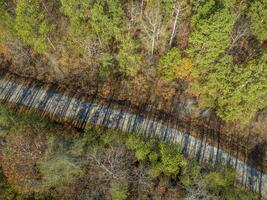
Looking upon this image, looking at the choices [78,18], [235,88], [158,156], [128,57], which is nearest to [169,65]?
[128,57]

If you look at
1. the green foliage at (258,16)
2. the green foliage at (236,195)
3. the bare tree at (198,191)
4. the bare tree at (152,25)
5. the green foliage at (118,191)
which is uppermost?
the green foliage at (258,16)

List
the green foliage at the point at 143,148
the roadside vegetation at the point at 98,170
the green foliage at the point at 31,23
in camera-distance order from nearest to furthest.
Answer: the roadside vegetation at the point at 98,170, the green foliage at the point at 143,148, the green foliage at the point at 31,23

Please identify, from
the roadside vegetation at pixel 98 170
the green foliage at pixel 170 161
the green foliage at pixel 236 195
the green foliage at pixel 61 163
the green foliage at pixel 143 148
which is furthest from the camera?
the green foliage at pixel 143 148

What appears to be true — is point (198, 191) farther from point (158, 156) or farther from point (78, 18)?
point (78, 18)

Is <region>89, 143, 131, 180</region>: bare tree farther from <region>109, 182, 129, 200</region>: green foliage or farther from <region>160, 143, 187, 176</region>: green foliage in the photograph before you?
<region>160, 143, 187, 176</region>: green foliage

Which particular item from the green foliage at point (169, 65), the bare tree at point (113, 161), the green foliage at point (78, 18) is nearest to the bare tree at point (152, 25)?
the green foliage at point (169, 65)

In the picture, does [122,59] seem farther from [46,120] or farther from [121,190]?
[121,190]

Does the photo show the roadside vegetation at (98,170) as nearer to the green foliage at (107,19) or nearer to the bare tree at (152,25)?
the green foliage at (107,19)

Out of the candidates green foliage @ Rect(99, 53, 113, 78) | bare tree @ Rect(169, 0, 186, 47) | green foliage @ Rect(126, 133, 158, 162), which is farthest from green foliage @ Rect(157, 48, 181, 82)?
green foliage @ Rect(126, 133, 158, 162)
